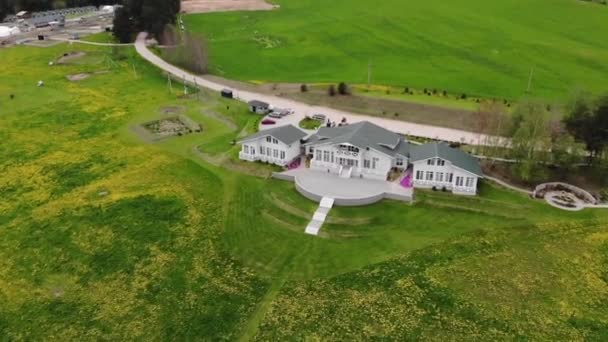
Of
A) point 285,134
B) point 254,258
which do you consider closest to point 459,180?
point 285,134

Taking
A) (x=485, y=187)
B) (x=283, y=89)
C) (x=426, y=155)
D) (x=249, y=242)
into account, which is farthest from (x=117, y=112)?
(x=485, y=187)

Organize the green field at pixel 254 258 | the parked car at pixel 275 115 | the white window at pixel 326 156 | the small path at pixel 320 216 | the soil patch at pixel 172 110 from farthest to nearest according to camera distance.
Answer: the soil patch at pixel 172 110 → the parked car at pixel 275 115 → the white window at pixel 326 156 → the small path at pixel 320 216 → the green field at pixel 254 258

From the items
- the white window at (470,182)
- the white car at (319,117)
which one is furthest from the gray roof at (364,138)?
the white car at (319,117)

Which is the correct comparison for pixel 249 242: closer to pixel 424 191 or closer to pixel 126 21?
pixel 424 191

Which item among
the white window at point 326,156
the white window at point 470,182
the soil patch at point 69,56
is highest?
the soil patch at point 69,56

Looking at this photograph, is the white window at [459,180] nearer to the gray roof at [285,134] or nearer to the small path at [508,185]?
the small path at [508,185]

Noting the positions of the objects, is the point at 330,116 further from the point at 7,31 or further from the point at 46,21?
the point at 46,21

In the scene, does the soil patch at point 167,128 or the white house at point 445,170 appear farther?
the soil patch at point 167,128
